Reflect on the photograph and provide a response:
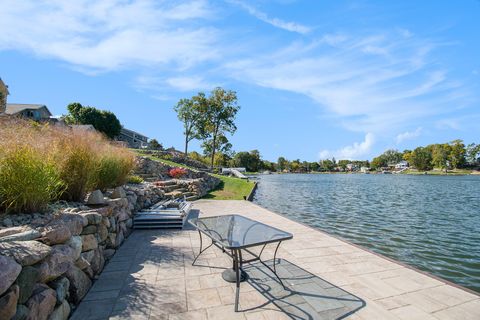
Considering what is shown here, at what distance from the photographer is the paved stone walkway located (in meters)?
2.68

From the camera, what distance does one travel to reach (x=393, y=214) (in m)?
11.4

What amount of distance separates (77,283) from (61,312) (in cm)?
42

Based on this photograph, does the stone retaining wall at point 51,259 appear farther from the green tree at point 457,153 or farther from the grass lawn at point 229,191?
the green tree at point 457,153

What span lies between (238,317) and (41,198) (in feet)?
8.39

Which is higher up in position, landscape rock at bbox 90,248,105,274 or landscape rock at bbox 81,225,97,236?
landscape rock at bbox 81,225,97,236

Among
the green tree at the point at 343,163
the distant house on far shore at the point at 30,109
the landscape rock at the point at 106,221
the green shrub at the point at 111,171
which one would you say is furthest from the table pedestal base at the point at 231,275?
the green tree at the point at 343,163

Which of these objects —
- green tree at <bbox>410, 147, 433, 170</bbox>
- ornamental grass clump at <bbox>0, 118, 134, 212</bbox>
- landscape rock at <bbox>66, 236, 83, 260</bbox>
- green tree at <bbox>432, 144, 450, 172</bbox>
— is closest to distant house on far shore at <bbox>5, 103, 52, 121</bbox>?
ornamental grass clump at <bbox>0, 118, 134, 212</bbox>

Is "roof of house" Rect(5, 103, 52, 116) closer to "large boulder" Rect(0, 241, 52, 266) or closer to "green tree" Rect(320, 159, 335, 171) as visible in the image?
"large boulder" Rect(0, 241, 52, 266)

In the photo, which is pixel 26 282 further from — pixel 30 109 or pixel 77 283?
pixel 30 109

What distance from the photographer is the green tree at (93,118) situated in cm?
4125

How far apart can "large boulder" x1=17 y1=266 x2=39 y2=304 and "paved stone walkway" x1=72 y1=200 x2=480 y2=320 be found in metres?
0.73

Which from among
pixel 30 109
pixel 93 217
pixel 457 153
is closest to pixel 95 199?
pixel 93 217

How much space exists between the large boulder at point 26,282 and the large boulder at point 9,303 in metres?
0.10

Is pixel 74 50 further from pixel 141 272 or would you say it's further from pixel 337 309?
pixel 337 309
